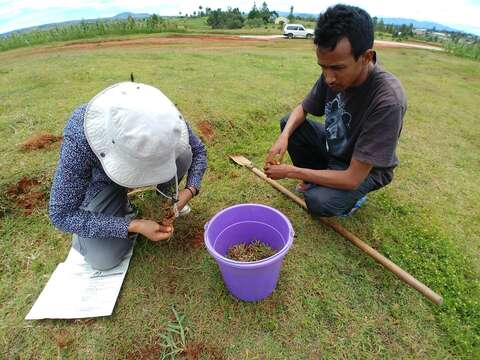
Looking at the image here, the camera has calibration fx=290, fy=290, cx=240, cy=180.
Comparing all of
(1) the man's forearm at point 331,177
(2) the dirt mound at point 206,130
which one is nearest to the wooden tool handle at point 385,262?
(1) the man's forearm at point 331,177

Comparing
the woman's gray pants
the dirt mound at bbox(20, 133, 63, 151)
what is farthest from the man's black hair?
the dirt mound at bbox(20, 133, 63, 151)

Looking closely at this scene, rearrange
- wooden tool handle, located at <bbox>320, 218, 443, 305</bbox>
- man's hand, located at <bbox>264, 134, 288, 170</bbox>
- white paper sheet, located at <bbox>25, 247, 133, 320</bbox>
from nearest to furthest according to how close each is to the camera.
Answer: white paper sheet, located at <bbox>25, 247, 133, 320</bbox>, wooden tool handle, located at <bbox>320, 218, 443, 305</bbox>, man's hand, located at <bbox>264, 134, 288, 170</bbox>

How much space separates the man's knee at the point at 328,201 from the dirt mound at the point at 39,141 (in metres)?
2.59

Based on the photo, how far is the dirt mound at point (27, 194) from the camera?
7.57 ft

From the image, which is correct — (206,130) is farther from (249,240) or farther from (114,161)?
(114,161)

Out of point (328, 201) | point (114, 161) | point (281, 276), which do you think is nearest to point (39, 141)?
point (114, 161)

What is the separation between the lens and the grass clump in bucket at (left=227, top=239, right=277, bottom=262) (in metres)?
1.87

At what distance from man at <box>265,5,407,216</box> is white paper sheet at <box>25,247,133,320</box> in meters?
1.26

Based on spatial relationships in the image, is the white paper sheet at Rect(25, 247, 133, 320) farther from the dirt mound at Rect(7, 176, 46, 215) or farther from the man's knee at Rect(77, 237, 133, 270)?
the dirt mound at Rect(7, 176, 46, 215)

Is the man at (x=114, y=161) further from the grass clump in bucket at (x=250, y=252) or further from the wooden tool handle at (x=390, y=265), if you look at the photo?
the wooden tool handle at (x=390, y=265)

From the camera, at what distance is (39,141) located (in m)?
2.88

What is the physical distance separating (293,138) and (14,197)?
2331 mm

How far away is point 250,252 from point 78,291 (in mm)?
1079

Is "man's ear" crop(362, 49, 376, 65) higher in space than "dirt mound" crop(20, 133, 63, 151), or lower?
higher
